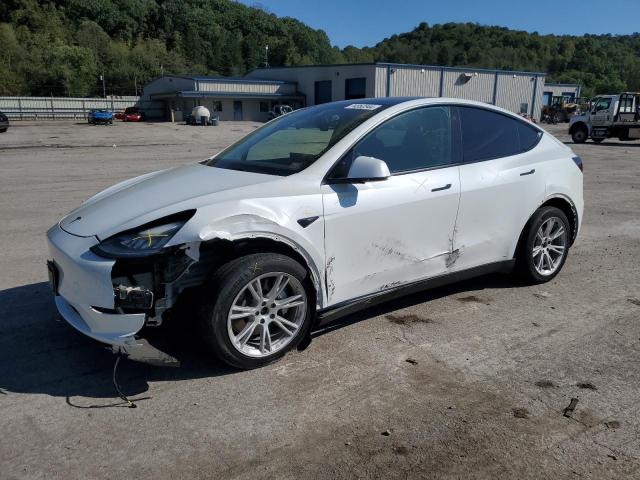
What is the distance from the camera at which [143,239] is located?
10.4 feet

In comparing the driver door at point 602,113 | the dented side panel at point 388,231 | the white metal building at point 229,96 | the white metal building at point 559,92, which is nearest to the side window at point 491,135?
the dented side panel at point 388,231

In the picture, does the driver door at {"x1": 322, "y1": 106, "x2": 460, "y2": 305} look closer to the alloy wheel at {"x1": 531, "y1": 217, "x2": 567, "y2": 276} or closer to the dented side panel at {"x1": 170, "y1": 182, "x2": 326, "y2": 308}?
the dented side panel at {"x1": 170, "y1": 182, "x2": 326, "y2": 308}

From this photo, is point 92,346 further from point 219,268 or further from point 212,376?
point 219,268

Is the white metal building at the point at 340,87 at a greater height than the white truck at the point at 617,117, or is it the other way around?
the white metal building at the point at 340,87

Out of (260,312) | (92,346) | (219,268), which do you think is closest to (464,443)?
(260,312)

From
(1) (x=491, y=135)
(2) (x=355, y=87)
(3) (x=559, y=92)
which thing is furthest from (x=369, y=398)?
(3) (x=559, y=92)

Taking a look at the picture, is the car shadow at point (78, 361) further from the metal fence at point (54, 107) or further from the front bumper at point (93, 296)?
the metal fence at point (54, 107)

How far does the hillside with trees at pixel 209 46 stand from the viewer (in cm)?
9462

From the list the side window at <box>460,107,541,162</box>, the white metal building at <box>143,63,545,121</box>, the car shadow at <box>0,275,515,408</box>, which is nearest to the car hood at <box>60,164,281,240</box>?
the car shadow at <box>0,275,515,408</box>

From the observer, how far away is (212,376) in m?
3.44

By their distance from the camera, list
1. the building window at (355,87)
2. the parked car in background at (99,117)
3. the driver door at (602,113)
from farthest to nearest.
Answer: the building window at (355,87), the parked car in background at (99,117), the driver door at (602,113)

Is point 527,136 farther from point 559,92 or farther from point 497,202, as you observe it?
point 559,92

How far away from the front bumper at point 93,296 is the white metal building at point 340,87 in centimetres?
4928

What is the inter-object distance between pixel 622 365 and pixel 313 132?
107 inches
